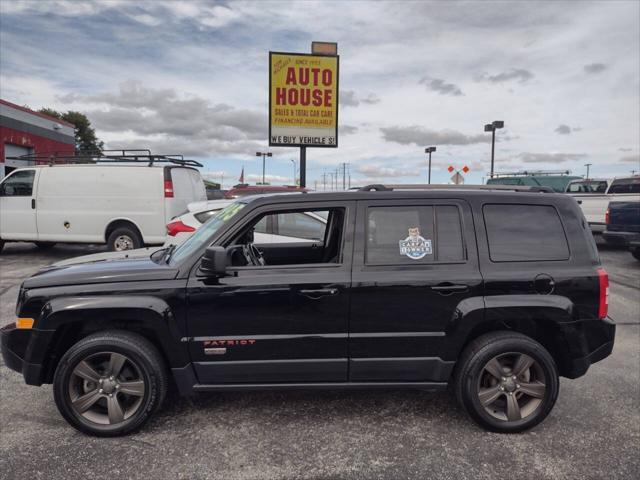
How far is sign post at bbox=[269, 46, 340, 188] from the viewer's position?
13891 mm

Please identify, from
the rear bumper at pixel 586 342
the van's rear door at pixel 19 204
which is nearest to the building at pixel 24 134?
the van's rear door at pixel 19 204

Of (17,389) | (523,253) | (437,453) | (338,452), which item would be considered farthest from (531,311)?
(17,389)

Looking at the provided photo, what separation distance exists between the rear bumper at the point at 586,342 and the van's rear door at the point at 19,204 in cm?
1089

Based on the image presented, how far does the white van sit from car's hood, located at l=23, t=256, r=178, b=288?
6657 mm

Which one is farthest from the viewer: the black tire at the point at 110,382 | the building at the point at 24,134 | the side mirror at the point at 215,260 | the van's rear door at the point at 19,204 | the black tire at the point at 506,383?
the building at the point at 24,134

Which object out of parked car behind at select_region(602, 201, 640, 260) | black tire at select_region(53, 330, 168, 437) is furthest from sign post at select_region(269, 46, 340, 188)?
black tire at select_region(53, 330, 168, 437)

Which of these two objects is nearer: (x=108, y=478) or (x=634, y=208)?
(x=108, y=478)

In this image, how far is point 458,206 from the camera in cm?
325

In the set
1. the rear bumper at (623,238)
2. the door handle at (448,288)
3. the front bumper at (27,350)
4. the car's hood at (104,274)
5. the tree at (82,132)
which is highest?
the tree at (82,132)

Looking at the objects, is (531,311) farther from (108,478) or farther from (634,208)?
(634,208)

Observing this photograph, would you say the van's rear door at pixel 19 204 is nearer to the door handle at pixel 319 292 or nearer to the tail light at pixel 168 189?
the tail light at pixel 168 189

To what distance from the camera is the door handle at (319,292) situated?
304 cm

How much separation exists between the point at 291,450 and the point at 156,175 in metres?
8.06

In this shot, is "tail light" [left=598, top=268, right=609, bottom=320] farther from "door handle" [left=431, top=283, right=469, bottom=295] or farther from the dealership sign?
the dealership sign
